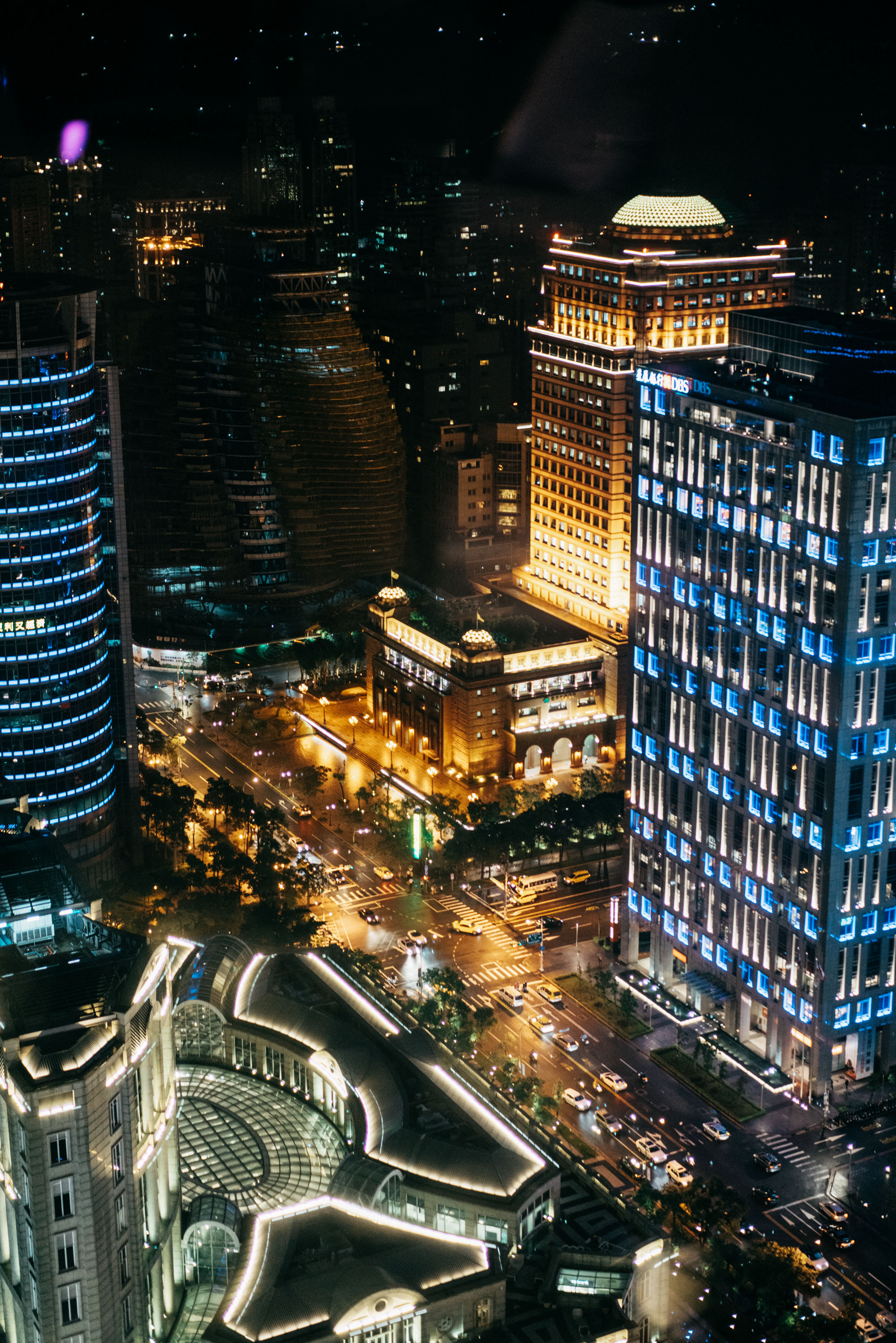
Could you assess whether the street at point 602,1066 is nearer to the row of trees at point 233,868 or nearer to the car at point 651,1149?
the car at point 651,1149

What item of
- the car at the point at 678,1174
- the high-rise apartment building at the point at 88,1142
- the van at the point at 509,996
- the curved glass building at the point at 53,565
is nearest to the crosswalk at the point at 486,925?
the van at the point at 509,996

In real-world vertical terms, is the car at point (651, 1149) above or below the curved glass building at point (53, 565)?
below

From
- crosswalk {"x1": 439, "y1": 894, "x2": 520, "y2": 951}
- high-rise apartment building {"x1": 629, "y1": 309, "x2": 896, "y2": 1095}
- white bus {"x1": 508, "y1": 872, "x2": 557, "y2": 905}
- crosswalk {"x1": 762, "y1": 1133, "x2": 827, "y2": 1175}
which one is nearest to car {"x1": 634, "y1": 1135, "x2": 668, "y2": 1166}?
crosswalk {"x1": 762, "y1": 1133, "x2": 827, "y2": 1175}

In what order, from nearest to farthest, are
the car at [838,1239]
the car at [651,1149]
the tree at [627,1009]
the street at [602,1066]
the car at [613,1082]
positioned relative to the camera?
the car at [838,1239] → the street at [602,1066] → the car at [651,1149] → the car at [613,1082] → the tree at [627,1009]

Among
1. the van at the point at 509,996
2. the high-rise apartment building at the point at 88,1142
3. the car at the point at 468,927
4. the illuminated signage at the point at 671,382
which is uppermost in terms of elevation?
the illuminated signage at the point at 671,382

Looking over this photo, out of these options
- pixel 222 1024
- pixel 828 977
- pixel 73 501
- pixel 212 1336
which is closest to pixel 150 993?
pixel 212 1336

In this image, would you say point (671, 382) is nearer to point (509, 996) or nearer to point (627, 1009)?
point (627, 1009)

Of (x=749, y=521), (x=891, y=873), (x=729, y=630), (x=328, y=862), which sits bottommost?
(x=328, y=862)

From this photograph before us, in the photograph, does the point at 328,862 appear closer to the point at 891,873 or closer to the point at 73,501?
the point at 73,501

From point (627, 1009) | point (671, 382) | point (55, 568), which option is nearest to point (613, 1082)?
point (627, 1009)
